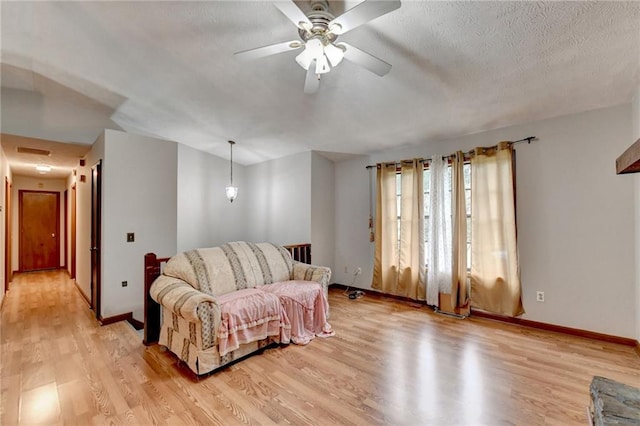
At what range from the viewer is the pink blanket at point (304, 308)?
293 cm

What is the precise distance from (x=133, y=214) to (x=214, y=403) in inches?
116

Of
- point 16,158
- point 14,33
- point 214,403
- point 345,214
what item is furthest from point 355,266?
point 16,158

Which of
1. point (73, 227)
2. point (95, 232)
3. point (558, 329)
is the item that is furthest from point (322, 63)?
point (73, 227)

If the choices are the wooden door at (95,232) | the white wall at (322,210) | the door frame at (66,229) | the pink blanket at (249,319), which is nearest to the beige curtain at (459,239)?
the white wall at (322,210)

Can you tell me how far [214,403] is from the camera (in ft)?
6.47

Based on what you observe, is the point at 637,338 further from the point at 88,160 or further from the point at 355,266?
the point at 88,160

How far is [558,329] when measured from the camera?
3.10 metres

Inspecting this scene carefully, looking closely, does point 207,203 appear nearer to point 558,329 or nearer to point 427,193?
point 427,193

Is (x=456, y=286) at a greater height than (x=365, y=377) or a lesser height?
greater

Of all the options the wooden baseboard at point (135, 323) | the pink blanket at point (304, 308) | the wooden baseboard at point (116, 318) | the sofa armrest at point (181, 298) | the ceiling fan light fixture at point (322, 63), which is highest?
the ceiling fan light fixture at point (322, 63)

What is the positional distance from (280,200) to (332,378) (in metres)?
3.51

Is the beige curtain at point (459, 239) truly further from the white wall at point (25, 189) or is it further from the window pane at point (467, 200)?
the white wall at point (25, 189)

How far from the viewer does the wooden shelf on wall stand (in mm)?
782

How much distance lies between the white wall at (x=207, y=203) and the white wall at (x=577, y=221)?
4595 millimetres
